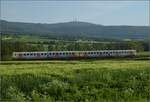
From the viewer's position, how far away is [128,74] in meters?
19.0

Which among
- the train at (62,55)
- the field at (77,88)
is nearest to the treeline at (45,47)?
the train at (62,55)

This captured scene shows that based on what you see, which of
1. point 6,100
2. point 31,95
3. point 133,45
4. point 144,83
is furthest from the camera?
point 133,45

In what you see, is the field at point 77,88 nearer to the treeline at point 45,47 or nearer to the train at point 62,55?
the treeline at point 45,47

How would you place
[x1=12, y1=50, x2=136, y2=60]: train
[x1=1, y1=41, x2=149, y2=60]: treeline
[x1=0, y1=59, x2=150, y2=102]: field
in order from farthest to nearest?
[x1=1, y1=41, x2=149, y2=60]: treeline → [x1=12, y1=50, x2=136, y2=60]: train → [x1=0, y1=59, x2=150, y2=102]: field

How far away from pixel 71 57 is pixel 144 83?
124ft

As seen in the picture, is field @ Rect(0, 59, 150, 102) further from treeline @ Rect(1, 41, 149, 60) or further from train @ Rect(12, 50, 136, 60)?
train @ Rect(12, 50, 136, 60)

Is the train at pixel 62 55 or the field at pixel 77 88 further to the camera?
the train at pixel 62 55

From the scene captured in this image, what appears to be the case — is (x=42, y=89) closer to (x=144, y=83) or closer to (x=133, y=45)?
(x=144, y=83)

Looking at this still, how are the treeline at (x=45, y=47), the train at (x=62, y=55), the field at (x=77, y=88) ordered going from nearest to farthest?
1. the field at (x=77, y=88)
2. the train at (x=62, y=55)
3. the treeline at (x=45, y=47)

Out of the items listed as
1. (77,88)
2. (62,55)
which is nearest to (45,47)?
(62,55)

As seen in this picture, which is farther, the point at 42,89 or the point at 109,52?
the point at 109,52

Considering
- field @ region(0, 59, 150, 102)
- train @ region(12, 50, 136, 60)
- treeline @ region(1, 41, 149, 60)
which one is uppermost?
field @ region(0, 59, 150, 102)

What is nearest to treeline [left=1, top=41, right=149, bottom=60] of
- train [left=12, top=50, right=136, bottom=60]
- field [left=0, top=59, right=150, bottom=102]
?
train [left=12, top=50, right=136, bottom=60]

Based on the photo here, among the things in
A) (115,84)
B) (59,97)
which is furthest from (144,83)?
(59,97)
